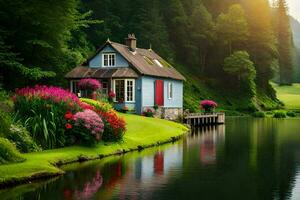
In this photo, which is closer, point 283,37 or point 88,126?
point 88,126

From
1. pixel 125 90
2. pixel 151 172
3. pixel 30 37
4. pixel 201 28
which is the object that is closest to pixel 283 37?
pixel 201 28

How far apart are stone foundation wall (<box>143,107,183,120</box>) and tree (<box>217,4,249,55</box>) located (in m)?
49.5

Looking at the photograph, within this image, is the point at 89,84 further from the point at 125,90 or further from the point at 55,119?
the point at 55,119

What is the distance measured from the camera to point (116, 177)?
71.1ft

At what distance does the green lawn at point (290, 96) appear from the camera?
396 feet

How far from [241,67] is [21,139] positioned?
263 ft

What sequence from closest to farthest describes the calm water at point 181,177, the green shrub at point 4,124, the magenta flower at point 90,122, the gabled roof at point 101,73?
1. the calm water at point 181,177
2. the green shrub at point 4,124
3. the magenta flower at point 90,122
4. the gabled roof at point 101,73

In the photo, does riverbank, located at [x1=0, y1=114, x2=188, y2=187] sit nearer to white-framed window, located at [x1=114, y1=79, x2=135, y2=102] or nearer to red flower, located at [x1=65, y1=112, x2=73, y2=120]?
red flower, located at [x1=65, y1=112, x2=73, y2=120]

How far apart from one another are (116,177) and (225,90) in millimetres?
85775

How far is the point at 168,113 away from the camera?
190 feet

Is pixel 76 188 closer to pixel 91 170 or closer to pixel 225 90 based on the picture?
pixel 91 170

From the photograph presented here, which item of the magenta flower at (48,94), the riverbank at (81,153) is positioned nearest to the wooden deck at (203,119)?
the riverbank at (81,153)

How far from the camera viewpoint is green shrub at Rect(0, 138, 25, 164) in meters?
21.7

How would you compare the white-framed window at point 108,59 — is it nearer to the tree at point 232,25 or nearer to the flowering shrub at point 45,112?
the flowering shrub at point 45,112
